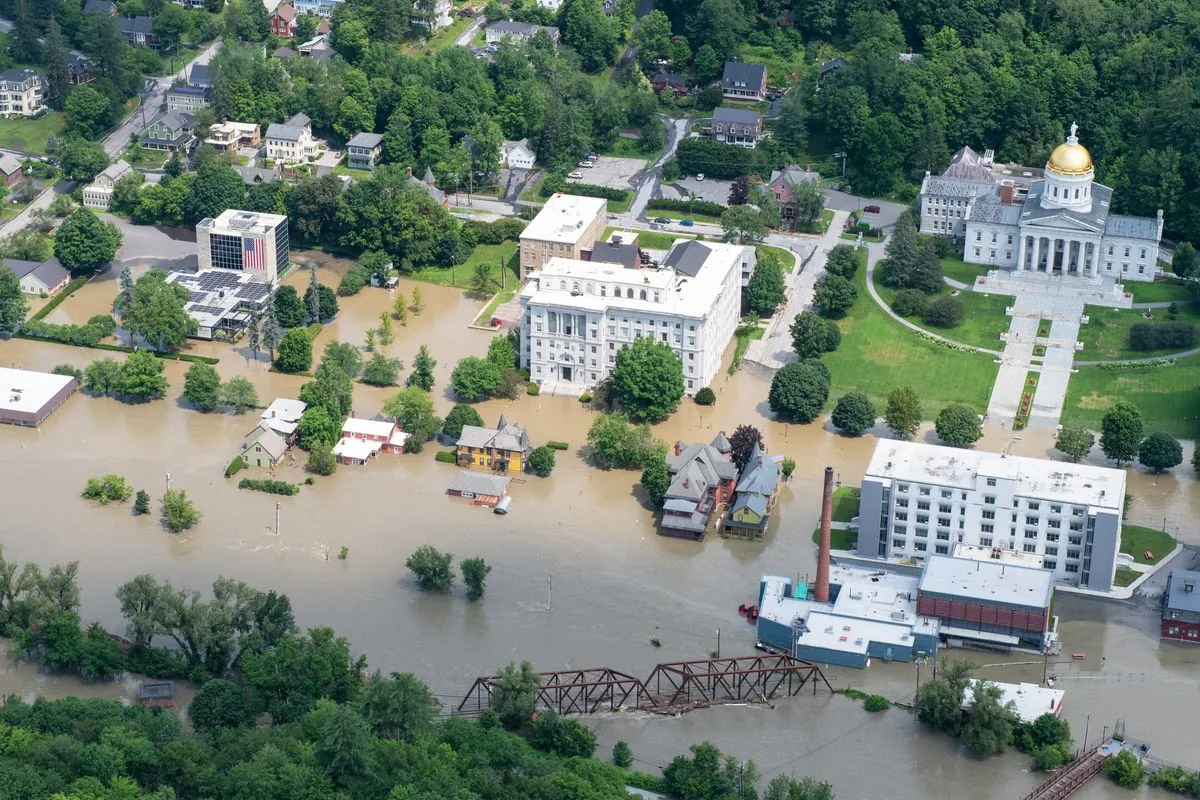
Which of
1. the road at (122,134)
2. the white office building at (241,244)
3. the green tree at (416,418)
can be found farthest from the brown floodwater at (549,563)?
the road at (122,134)

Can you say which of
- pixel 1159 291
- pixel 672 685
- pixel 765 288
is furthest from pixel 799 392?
pixel 1159 291

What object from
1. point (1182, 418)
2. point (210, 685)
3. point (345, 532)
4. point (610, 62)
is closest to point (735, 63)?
point (610, 62)

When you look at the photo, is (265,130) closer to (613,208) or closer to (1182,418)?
(613,208)

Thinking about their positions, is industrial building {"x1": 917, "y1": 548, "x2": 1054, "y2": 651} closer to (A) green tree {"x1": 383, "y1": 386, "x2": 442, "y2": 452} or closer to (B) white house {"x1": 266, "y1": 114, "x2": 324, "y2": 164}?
(A) green tree {"x1": 383, "y1": 386, "x2": 442, "y2": 452}

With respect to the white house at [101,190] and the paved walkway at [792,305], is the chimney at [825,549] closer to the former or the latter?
the paved walkway at [792,305]

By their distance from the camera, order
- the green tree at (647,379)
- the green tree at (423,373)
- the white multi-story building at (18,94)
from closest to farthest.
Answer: the green tree at (647,379), the green tree at (423,373), the white multi-story building at (18,94)

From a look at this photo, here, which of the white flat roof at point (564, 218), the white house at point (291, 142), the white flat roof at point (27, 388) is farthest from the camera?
the white house at point (291, 142)
